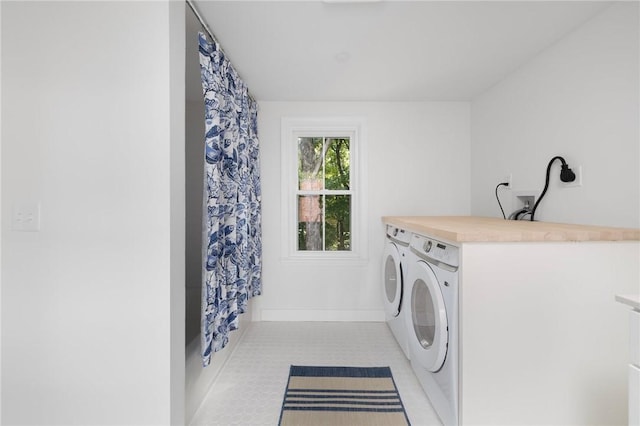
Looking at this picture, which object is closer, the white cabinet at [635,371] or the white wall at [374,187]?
the white cabinet at [635,371]

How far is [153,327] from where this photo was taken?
1412mm

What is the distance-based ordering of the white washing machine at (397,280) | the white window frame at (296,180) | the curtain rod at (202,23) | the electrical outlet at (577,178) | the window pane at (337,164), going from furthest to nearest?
the window pane at (337,164) → the white window frame at (296,180) → the white washing machine at (397,280) → the electrical outlet at (577,178) → the curtain rod at (202,23)

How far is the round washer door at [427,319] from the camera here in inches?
63.5

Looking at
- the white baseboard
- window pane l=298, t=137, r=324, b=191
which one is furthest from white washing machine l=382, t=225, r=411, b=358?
window pane l=298, t=137, r=324, b=191

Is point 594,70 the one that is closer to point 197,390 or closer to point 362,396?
point 362,396

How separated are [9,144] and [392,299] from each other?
7.98 ft

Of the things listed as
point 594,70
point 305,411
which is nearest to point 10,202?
point 305,411

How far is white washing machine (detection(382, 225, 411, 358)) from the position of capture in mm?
2371

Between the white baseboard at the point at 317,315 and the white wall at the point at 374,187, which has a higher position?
the white wall at the point at 374,187

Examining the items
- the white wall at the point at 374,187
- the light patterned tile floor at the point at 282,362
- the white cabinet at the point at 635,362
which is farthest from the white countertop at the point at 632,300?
the white wall at the point at 374,187

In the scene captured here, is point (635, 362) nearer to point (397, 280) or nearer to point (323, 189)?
point (397, 280)

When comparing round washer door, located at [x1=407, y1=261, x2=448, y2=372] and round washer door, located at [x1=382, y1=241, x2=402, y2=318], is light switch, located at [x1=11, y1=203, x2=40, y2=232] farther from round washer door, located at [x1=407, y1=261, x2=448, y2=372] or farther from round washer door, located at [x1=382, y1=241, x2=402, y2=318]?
round washer door, located at [x1=382, y1=241, x2=402, y2=318]

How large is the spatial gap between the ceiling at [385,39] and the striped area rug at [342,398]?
7.00 feet

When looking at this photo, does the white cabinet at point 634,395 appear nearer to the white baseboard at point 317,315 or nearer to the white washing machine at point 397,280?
the white washing machine at point 397,280
